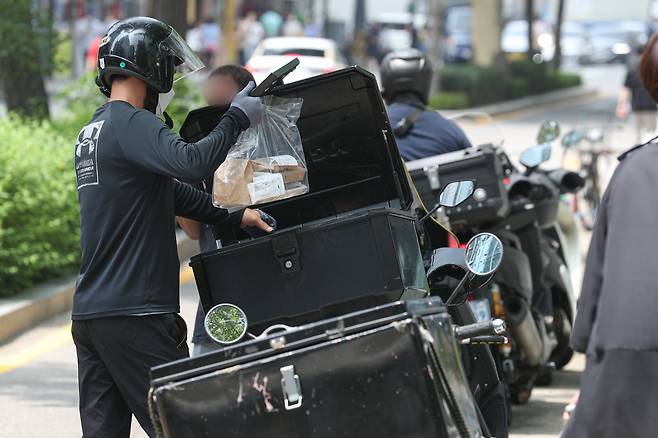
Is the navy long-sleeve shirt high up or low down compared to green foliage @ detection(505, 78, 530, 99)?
up

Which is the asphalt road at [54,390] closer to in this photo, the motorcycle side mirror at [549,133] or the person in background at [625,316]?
the motorcycle side mirror at [549,133]

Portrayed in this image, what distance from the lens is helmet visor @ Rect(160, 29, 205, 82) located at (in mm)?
4434

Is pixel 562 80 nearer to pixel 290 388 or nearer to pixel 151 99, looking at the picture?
pixel 151 99

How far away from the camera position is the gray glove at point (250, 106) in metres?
4.39

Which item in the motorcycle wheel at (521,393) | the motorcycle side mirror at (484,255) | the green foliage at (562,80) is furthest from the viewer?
the green foliage at (562,80)

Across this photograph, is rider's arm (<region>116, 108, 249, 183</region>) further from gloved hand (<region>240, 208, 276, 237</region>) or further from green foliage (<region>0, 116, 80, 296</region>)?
green foliage (<region>0, 116, 80, 296</region>)

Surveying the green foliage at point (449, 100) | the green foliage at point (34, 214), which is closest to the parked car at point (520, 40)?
the green foliage at point (449, 100)

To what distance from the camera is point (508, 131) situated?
23672 mm

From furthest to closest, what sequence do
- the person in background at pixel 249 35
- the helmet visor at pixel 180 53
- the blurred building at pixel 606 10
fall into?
the blurred building at pixel 606 10
the person in background at pixel 249 35
the helmet visor at pixel 180 53

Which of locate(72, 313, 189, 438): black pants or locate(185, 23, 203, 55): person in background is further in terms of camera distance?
locate(185, 23, 203, 55): person in background

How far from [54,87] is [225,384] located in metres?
27.9

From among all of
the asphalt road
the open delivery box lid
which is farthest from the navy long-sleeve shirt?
the asphalt road

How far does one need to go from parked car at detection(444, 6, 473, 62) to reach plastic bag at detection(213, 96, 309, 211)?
1607 inches

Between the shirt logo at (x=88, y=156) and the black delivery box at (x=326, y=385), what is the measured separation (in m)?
0.95
